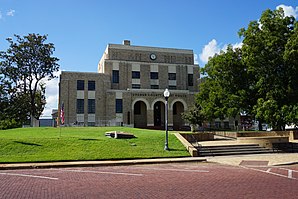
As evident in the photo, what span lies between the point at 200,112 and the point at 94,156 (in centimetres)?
1999

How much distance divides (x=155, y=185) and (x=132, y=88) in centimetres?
4073

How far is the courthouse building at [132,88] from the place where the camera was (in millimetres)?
45062

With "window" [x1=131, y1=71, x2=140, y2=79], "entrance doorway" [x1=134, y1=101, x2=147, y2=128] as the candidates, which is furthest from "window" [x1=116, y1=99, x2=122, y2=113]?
"window" [x1=131, y1=71, x2=140, y2=79]

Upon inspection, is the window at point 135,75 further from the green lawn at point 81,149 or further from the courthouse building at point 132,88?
the green lawn at point 81,149

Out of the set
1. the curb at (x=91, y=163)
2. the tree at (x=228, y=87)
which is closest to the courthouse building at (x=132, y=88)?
the tree at (x=228, y=87)

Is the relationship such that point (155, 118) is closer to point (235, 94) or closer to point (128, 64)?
point (128, 64)

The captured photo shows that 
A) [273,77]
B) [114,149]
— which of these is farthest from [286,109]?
[114,149]

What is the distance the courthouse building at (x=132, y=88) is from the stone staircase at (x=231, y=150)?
1024 inches

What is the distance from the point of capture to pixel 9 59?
4547 cm

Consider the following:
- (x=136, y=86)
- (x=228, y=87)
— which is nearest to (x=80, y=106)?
(x=136, y=86)

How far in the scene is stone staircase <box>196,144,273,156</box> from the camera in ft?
60.9

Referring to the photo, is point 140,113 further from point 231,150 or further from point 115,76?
point 231,150

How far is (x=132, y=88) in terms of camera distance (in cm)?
4947

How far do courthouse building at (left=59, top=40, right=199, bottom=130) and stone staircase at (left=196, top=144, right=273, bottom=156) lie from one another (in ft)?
85.3
